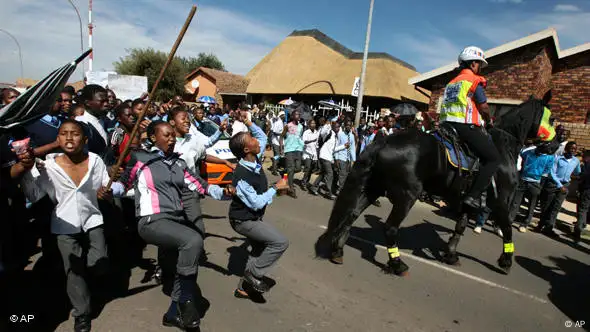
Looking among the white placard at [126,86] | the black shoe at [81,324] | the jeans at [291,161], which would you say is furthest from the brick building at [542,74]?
the black shoe at [81,324]

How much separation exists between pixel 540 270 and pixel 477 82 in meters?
2.96

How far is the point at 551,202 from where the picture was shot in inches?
288

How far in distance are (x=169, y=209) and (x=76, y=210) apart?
2.53ft

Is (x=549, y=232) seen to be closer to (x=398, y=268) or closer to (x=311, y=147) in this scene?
(x=398, y=268)

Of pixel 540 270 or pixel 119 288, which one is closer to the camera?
pixel 119 288

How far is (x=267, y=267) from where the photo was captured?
3.48 metres

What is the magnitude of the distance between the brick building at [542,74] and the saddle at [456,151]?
8.87 m

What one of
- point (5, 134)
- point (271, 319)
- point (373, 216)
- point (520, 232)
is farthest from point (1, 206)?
point (520, 232)

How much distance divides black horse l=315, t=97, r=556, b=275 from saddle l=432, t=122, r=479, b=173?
0.25 ft

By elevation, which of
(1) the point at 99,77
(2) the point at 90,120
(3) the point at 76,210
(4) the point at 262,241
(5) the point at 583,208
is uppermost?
(1) the point at 99,77

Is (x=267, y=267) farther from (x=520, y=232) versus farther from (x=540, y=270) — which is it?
(x=520, y=232)

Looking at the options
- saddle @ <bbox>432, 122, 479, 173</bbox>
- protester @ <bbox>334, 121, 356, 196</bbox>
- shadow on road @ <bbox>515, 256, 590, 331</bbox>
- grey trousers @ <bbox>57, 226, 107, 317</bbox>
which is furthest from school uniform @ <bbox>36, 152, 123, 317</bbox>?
protester @ <bbox>334, 121, 356, 196</bbox>

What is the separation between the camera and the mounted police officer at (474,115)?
4.84 m
